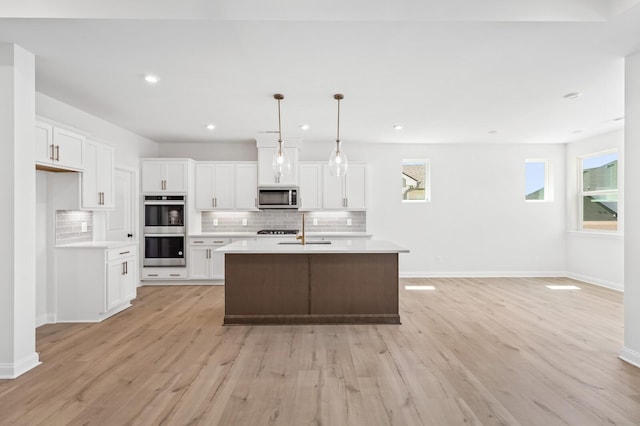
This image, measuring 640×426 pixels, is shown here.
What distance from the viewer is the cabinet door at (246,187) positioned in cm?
655

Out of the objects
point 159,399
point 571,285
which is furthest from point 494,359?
point 571,285

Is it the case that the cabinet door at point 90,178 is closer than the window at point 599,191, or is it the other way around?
the cabinet door at point 90,178

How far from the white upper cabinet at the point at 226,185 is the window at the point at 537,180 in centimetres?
562

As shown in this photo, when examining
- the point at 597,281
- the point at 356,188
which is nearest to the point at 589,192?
the point at 597,281

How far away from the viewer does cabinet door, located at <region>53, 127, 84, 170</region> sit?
3.78 meters

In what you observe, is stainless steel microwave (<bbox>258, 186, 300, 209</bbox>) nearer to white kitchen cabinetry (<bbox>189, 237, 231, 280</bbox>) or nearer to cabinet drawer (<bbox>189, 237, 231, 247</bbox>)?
cabinet drawer (<bbox>189, 237, 231, 247</bbox>)

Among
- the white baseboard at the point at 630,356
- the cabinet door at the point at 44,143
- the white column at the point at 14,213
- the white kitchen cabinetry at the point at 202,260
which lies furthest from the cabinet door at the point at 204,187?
the white baseboard at the point at 630,356

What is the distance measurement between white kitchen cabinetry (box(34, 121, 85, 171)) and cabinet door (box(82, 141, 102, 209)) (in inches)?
4.9

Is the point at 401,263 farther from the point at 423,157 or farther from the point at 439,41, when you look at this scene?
the point at 439,41

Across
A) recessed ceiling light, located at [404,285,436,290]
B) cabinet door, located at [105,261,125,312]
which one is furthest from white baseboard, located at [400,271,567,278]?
cabinet door, located at [105,261,125,312]

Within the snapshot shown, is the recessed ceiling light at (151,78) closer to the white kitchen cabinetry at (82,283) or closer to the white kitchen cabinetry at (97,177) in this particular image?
the white kitchen cabinetry at (97,177)

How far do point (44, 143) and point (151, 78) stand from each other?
133 cm

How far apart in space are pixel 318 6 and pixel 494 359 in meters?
3.26

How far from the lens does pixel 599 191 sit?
639cm
